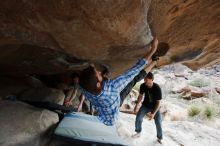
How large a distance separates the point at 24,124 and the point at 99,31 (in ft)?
6.47

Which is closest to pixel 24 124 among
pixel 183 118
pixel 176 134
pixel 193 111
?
pixel 176 134

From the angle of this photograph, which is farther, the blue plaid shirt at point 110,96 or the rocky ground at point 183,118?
the rocky ground at point 183,118

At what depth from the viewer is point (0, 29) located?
14.8 feet

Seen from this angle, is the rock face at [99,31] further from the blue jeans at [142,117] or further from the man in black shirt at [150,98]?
the blue jeans at [142,117]

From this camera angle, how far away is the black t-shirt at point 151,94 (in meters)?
6.90

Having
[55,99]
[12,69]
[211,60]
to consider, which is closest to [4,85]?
[12,69]

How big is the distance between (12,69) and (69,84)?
152 centimetres

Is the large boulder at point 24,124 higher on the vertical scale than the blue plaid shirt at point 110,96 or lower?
lower

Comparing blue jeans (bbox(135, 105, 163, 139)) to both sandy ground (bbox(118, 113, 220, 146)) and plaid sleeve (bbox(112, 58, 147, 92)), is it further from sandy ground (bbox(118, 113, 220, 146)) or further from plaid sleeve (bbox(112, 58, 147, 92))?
plaid sleeve (bbox(112, 58, 147, 92))

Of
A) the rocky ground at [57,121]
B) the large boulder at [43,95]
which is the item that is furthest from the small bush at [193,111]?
the large boulder at [43,95]

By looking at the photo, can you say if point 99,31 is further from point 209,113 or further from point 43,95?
point 209,113

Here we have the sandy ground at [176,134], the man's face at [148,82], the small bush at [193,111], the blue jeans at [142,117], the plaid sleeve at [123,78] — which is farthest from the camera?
the small bush at [193,111]

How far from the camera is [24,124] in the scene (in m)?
4.97

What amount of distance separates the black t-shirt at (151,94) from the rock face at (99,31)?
0.69m
